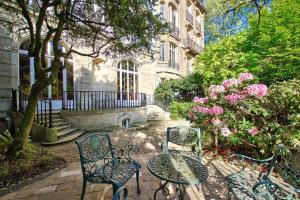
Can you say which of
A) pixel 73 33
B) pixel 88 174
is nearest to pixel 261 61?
pixel 73 33

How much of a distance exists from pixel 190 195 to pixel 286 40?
6833mm

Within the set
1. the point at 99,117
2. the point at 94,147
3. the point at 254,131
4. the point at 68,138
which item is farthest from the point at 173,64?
the point at 94,147

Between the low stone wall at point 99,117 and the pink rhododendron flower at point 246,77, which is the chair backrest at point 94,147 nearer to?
the pink rhododendron flower at point 246,77

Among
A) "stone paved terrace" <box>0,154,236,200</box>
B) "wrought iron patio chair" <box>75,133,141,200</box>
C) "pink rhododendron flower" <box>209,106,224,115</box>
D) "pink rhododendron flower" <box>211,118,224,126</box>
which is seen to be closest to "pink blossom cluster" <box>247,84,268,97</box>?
"pink rhododendron flower" <box>209,106,224,115</box>

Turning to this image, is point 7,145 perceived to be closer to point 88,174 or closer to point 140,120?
point 88,174

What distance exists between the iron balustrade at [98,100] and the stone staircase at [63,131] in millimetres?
610

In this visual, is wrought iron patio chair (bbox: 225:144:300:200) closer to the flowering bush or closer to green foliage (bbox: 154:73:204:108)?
the flowering bush

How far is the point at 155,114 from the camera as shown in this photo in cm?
1255

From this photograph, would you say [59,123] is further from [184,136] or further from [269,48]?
[269,48]

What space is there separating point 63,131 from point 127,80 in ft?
22.2

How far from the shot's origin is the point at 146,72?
1416 centimetres

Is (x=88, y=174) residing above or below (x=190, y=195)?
above

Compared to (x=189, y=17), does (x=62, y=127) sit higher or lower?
lower

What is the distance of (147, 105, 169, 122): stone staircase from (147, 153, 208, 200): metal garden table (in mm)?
8832
